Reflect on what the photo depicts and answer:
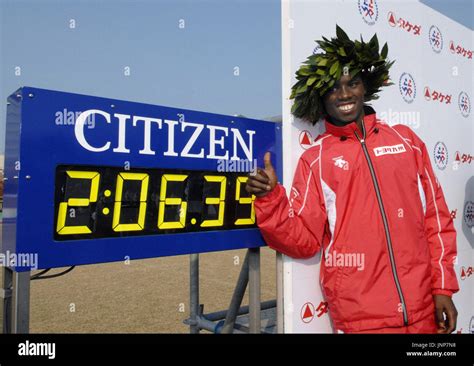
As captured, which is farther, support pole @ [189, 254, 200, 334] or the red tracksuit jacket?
support pole @ [189, 254, 200, 334]

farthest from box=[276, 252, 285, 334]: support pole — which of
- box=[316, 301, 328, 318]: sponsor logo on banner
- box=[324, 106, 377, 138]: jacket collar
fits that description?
box=[324, 106, 377, 138]: jacket collar

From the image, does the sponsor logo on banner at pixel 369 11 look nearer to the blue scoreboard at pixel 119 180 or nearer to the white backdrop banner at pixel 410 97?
the white backdrop banner at pixel 410 97

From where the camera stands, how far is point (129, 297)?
586 cm

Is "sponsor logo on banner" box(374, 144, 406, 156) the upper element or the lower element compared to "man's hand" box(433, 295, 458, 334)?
upper

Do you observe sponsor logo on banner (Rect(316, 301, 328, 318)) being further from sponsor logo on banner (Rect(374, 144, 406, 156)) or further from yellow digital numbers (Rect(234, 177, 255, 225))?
sponsor logo on banner (Rect(374, 144, 406, 156))

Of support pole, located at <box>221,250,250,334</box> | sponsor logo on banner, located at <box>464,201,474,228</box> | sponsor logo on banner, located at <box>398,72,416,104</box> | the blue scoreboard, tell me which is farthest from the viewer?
sponsor logo on banner, located at <box>464,201,474,228</box>

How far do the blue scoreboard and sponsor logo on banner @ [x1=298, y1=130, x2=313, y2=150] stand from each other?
0.31m

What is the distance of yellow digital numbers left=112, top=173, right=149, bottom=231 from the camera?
179cm

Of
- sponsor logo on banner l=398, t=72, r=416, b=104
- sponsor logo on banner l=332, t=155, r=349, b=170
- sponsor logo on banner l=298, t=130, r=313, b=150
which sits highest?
sponsor logo on banner l=398, t=72, r=416, b=104

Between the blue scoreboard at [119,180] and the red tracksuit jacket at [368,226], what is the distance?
0.98ft

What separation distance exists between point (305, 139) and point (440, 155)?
1794mm

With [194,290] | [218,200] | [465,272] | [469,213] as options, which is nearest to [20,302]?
[218,200]

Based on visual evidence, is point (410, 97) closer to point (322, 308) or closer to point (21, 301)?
point (322, 308)
